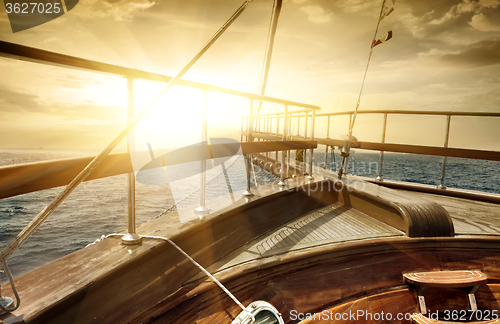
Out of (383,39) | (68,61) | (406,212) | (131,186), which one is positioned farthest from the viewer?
(383,39)

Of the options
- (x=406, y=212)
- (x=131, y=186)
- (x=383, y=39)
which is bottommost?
(x=406, y=212)

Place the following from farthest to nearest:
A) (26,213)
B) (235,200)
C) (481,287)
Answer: (26,213)
(235,200)
(481,287)

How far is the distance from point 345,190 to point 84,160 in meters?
2.80

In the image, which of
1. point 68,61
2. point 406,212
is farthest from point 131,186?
point 406,212

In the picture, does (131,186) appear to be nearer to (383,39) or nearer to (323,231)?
(323,231)

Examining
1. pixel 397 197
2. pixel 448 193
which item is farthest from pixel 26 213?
pixel 448 193

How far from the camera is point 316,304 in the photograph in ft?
4.98

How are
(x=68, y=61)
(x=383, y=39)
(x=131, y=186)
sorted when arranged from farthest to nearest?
(x=383, y=39) < (x=131, y=186) < (x=68, y=61)

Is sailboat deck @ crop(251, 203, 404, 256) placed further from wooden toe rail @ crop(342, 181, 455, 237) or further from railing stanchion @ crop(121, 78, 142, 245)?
railing stanchion @ crop(121, 78, 142, 245)

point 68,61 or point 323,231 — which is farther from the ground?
point 68,61

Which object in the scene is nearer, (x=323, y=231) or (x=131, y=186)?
(x=131, y=186)

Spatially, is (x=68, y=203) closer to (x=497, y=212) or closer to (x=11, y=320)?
(x=11, y=320)

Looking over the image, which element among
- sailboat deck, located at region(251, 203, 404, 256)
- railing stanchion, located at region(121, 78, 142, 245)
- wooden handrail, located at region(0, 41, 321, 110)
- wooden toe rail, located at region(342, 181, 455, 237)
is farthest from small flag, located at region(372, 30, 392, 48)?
railing stanchion, located at region(121, 78, 142, 245)

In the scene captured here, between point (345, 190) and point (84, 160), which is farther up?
point (84, 160)
